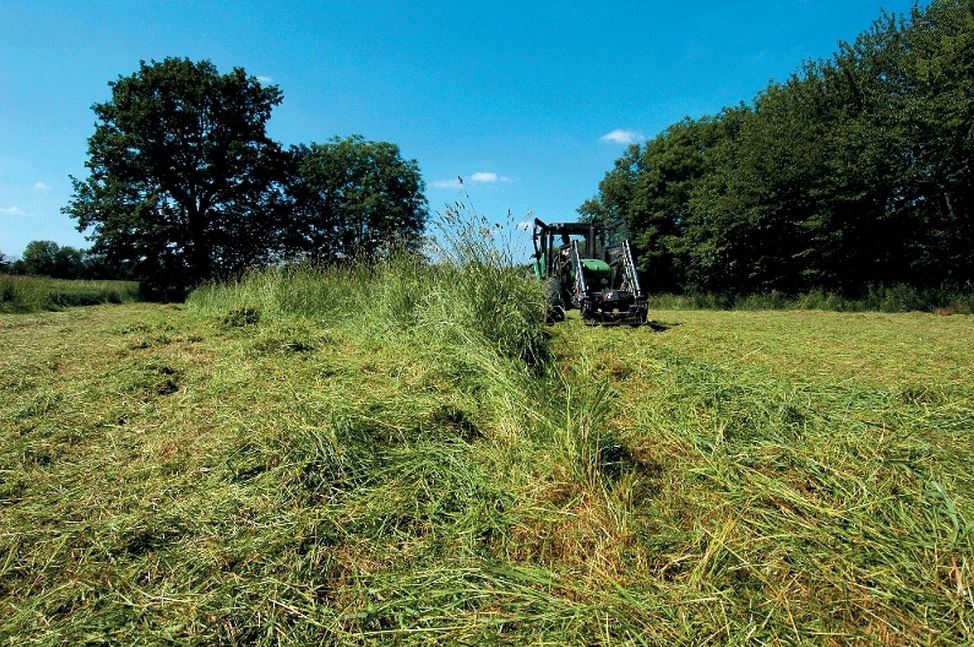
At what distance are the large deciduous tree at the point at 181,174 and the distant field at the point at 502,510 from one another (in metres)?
17.6

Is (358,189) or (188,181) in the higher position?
(358,189)

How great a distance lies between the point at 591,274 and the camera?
806cm

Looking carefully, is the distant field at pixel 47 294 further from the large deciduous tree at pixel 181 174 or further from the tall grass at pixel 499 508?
the tall grass at pixel 499 508

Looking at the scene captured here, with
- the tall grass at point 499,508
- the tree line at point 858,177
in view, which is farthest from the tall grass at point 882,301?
the tall grass at point 499,508

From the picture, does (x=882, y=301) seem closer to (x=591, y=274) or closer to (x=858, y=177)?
(x=858, y=177)

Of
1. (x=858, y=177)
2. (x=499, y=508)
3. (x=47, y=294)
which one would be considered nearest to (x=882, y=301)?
(x=858, y=177)

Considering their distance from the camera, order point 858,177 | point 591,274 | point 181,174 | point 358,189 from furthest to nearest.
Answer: point 358,189
point 181,174
point 858,177
point 591,274

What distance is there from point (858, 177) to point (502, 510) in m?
18.1

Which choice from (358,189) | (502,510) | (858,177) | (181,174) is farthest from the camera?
(358,189)

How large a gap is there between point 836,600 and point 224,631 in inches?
58.8

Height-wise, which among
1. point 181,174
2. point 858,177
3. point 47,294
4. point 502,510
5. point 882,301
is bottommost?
point 502,510

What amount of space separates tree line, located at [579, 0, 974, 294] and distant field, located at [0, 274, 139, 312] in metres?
14.5

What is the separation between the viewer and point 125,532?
4.64 ft

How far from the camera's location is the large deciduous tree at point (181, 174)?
1828 cm
